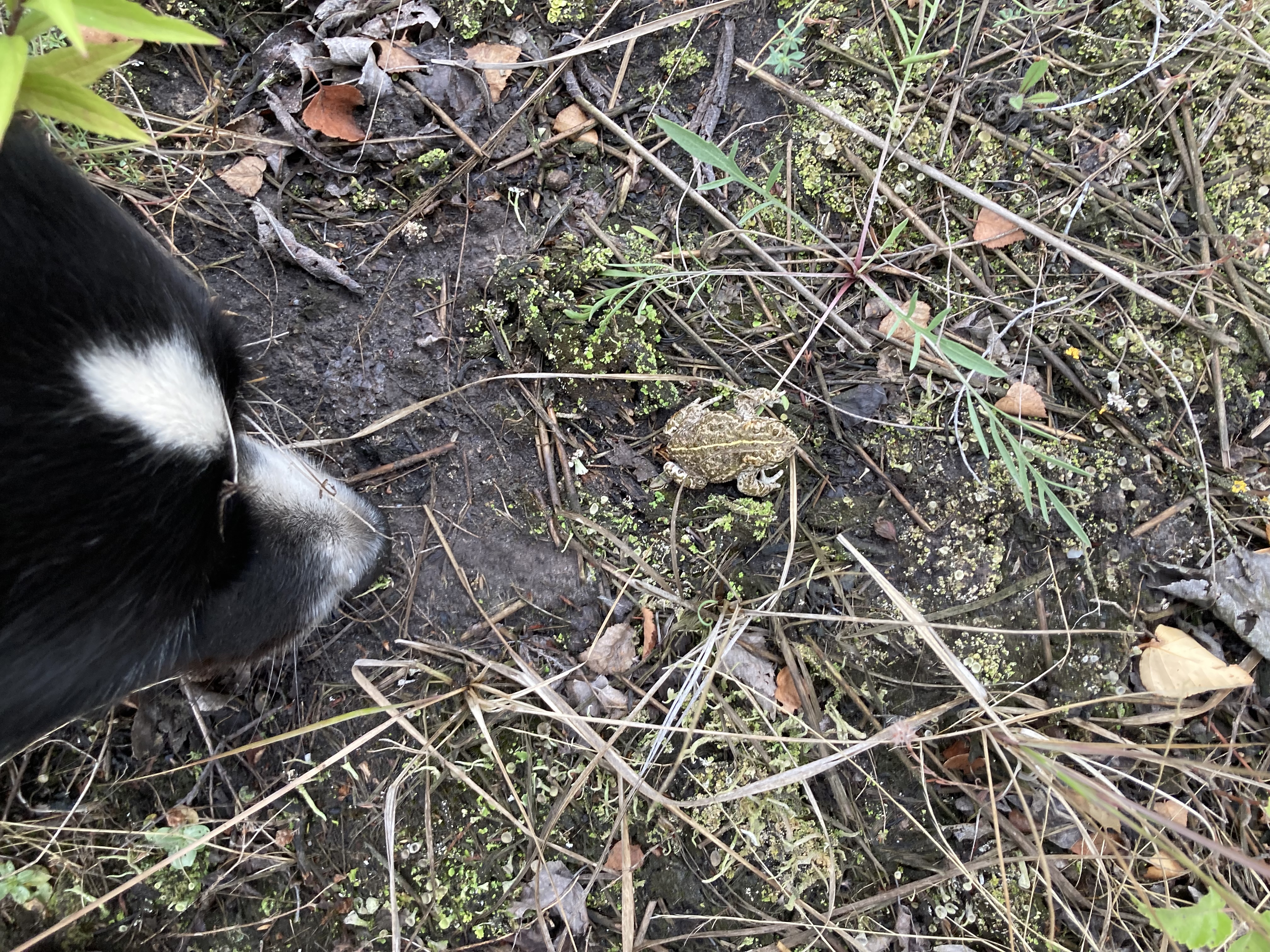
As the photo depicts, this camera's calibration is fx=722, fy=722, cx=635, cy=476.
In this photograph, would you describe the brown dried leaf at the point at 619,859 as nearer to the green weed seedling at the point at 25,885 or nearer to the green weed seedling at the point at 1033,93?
the green weed seedling at the point at 25,885

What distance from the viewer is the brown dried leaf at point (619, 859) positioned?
2.20 metres

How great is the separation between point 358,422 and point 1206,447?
273cm

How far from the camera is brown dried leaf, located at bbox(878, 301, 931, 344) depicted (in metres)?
Answer: 2.34

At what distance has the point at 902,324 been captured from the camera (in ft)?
7.71

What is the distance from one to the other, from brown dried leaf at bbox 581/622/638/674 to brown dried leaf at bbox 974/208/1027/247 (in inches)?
68.3

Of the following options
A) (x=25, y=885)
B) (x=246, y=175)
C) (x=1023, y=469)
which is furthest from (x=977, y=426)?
(x=25, y=885)

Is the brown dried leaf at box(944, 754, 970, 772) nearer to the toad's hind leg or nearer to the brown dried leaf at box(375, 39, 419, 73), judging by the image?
the toad's hind leg

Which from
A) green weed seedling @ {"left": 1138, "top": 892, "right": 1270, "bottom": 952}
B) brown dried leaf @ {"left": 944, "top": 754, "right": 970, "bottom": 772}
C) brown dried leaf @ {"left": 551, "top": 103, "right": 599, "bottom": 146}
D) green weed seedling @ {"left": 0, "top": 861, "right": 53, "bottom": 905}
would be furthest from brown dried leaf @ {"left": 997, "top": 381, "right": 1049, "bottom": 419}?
green weed seedling @ {"left": 0, "top": 861, "right": 53, "bottom": 905}

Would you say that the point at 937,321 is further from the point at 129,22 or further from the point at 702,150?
the point at 129,22

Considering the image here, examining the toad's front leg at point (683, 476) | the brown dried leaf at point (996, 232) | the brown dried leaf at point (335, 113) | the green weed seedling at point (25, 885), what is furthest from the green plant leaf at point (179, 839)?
the brown dried leaf at point (996, 232)

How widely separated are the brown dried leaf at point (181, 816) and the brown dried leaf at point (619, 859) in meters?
1.24

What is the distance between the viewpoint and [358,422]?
2.30 m

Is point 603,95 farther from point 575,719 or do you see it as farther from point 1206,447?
point 1206,447

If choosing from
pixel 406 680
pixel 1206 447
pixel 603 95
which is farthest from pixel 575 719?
pixel 1206 447
